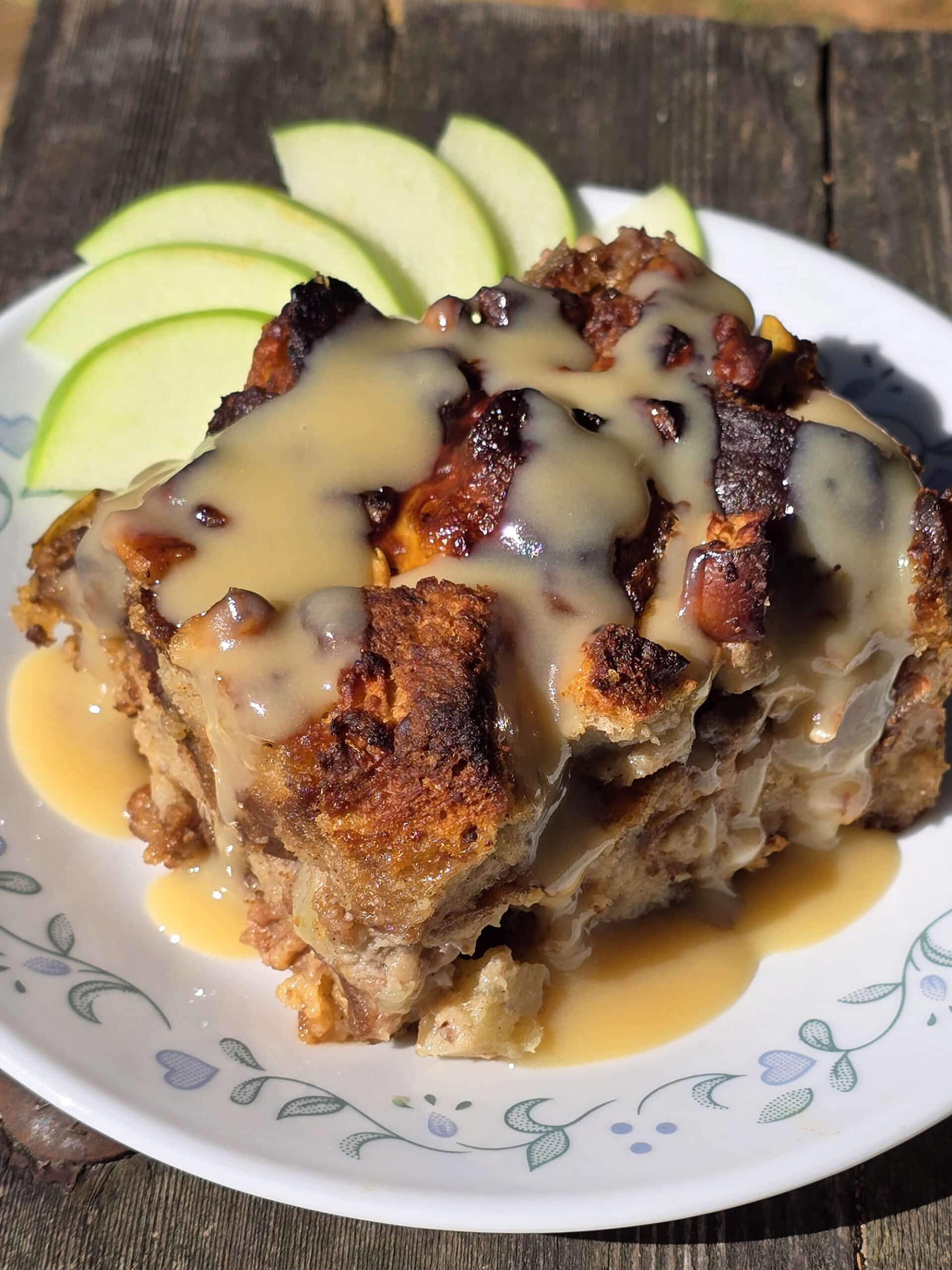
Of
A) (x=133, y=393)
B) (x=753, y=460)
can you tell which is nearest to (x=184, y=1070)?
(x=753, y=460)

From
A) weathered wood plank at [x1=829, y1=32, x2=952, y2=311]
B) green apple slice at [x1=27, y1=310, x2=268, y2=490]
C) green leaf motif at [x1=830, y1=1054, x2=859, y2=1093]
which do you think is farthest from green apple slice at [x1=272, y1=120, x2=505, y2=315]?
green leaf motif at [x1=830, y1=1054, x2=859, y2=1093]

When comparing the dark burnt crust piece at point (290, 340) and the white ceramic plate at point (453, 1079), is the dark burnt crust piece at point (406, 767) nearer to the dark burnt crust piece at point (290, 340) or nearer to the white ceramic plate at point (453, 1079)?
the white ceramic plate at point (453, 1079)

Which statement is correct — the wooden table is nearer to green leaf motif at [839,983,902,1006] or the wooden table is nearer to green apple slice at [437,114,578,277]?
green apple slice at [437,114,578,277]

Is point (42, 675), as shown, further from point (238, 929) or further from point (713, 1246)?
point (713, 1246)

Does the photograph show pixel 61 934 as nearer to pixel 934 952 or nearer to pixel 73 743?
pixel 73 743

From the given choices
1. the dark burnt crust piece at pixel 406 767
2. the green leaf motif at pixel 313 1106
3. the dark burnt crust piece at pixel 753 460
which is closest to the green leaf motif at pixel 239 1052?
the green leaf motif at pixel 313 1106

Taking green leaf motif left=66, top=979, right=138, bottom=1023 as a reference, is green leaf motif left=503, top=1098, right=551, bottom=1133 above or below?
above
